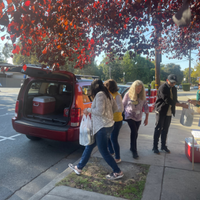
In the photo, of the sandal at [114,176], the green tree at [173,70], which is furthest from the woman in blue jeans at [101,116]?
the green tree at [173,70]

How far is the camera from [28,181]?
145 inches

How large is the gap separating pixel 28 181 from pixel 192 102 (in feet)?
10.9

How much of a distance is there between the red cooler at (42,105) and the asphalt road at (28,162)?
899 mm

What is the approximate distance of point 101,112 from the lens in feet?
10.8

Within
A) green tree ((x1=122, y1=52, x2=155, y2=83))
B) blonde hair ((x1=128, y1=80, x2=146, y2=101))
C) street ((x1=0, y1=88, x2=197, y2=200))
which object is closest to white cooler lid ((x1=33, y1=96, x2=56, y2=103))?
street ((x1=0, y1=88, x2=197, y2=200))

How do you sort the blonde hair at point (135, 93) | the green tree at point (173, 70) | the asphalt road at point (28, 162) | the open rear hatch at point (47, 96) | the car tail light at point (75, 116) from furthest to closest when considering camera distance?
the green tree at point (173, 70)
the open rear hatch at point (47, 96)
the car tail light at point (75, 116)
the blonde hair at point (135, 93)
the asphalt road at point (28, 162)

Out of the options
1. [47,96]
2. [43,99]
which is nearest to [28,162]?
[43,99]

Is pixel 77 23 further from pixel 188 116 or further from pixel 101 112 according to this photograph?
pixel 188 116

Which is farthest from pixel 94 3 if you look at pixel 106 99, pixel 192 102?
pixel 192 102

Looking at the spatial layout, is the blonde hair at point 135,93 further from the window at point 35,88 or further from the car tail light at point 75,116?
the window at point 35,88

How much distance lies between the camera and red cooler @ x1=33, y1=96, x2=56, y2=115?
18.0 feet

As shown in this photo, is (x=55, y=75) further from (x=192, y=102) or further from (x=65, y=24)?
(x=192, y=102)

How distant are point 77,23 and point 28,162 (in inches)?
120

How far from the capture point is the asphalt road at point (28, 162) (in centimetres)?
346
